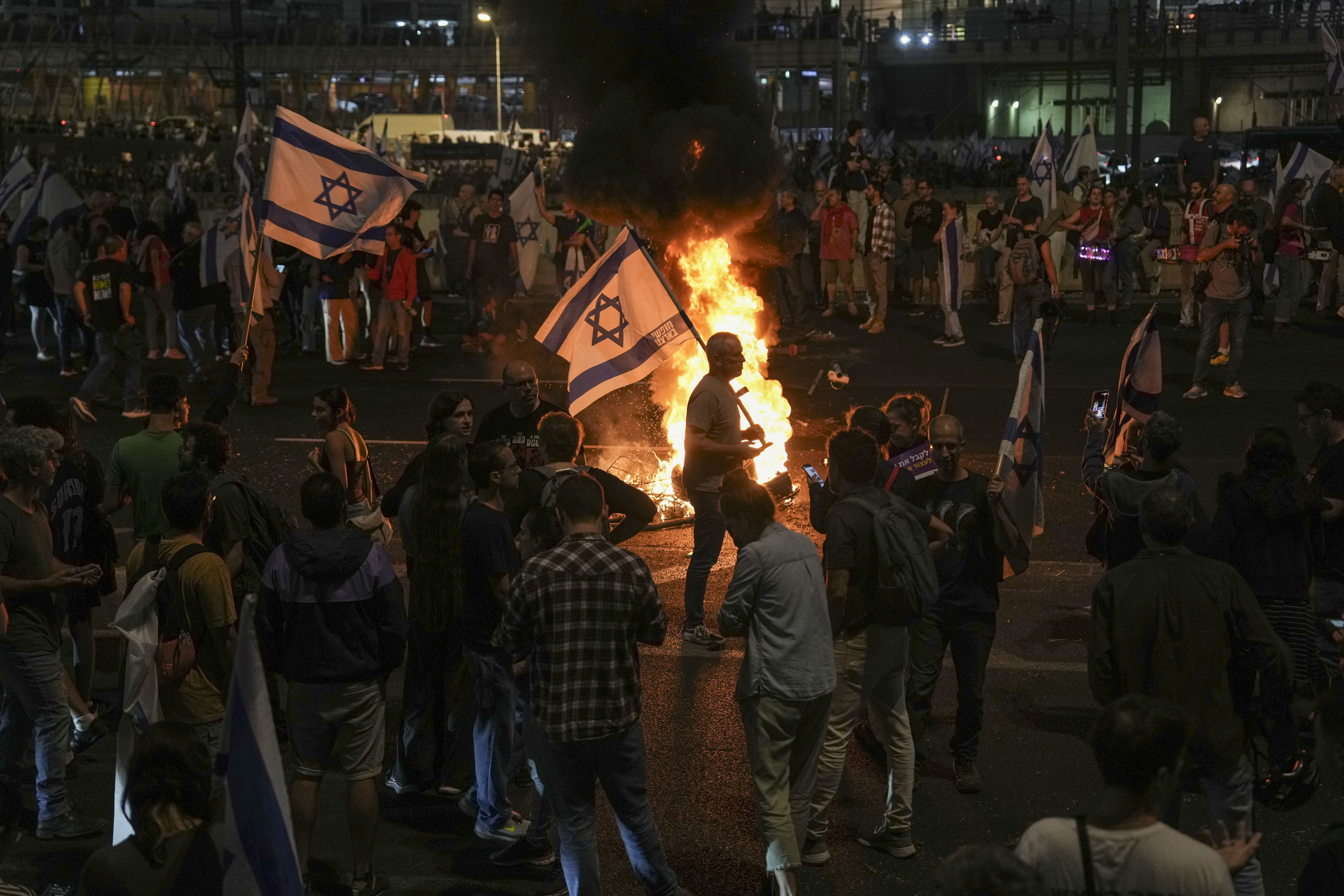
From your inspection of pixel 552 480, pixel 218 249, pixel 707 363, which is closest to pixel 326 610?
pixel 552 480

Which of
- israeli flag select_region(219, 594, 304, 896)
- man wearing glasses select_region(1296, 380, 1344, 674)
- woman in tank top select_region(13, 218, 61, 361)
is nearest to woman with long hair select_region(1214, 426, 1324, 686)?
man wearing glasses select_region(1296, 380, 1344, 674)

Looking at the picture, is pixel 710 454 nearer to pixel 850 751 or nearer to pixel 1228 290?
pixel 850 751

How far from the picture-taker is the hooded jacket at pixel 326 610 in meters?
4.87

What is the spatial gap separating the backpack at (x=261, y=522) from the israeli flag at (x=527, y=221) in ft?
44.0

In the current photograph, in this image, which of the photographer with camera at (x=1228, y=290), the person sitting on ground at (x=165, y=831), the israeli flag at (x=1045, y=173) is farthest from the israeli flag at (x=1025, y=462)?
the israeli flag at (x=1045, y=173)

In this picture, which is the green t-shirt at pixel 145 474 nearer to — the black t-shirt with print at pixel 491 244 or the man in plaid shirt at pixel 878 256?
the black t-shirt with print at pixel 491 244

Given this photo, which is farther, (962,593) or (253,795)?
(962,593)

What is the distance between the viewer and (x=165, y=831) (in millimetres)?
3293

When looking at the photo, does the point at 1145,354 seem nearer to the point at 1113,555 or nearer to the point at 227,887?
the point at 1113,555

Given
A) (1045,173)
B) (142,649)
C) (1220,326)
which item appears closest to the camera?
(142,649)

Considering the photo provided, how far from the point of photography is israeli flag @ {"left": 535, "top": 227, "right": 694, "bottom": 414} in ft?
28.0

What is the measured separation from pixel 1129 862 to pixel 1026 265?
39.4 feet

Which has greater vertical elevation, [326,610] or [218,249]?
[218,249]

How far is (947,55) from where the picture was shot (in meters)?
63.4
